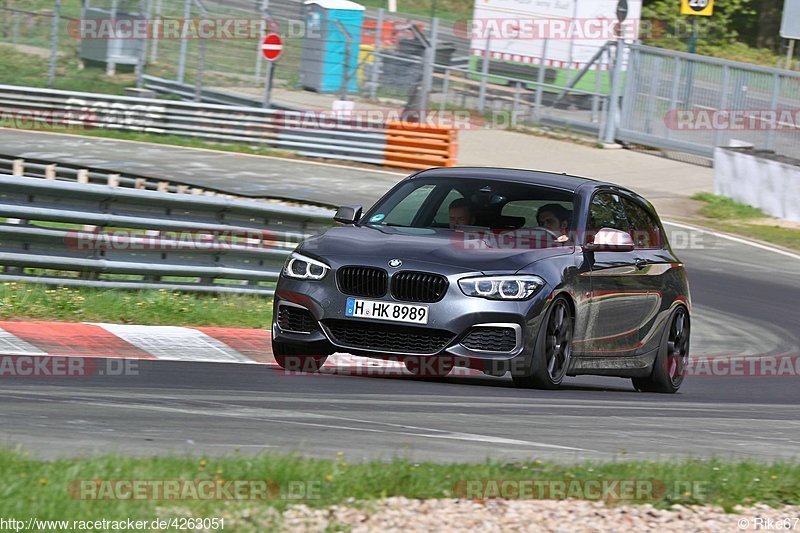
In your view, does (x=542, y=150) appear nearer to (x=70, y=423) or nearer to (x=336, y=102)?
(x=336, y=102)

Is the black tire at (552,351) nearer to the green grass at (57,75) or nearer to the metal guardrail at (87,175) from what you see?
the metal guardrail at (87,175)

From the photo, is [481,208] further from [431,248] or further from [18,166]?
Result: [18,166]

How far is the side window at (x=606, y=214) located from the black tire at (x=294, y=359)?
79.2 inches

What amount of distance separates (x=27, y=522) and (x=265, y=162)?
76.9ft

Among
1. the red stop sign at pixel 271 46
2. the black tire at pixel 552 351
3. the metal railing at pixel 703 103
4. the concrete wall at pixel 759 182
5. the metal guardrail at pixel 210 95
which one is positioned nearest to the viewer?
the black tire at pixel 552 351

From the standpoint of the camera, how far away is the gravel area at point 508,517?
4906 millimetres

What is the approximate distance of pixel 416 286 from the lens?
8391 millimetres

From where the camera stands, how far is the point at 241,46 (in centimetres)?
3303

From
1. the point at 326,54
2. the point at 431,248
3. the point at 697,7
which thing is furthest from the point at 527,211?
the point at 326,54

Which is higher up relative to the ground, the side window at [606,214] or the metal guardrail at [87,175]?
the side window at [606,214]

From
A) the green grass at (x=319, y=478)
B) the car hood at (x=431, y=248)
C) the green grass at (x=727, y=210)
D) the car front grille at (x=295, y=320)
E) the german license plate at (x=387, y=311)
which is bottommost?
the green grass at (x=727, y=210)

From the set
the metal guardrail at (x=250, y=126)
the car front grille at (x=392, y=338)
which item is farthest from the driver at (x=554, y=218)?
the metal guardrail at (x=250, y=126)

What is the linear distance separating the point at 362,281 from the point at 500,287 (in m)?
0.83

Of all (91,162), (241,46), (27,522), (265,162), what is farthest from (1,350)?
(241,46)
